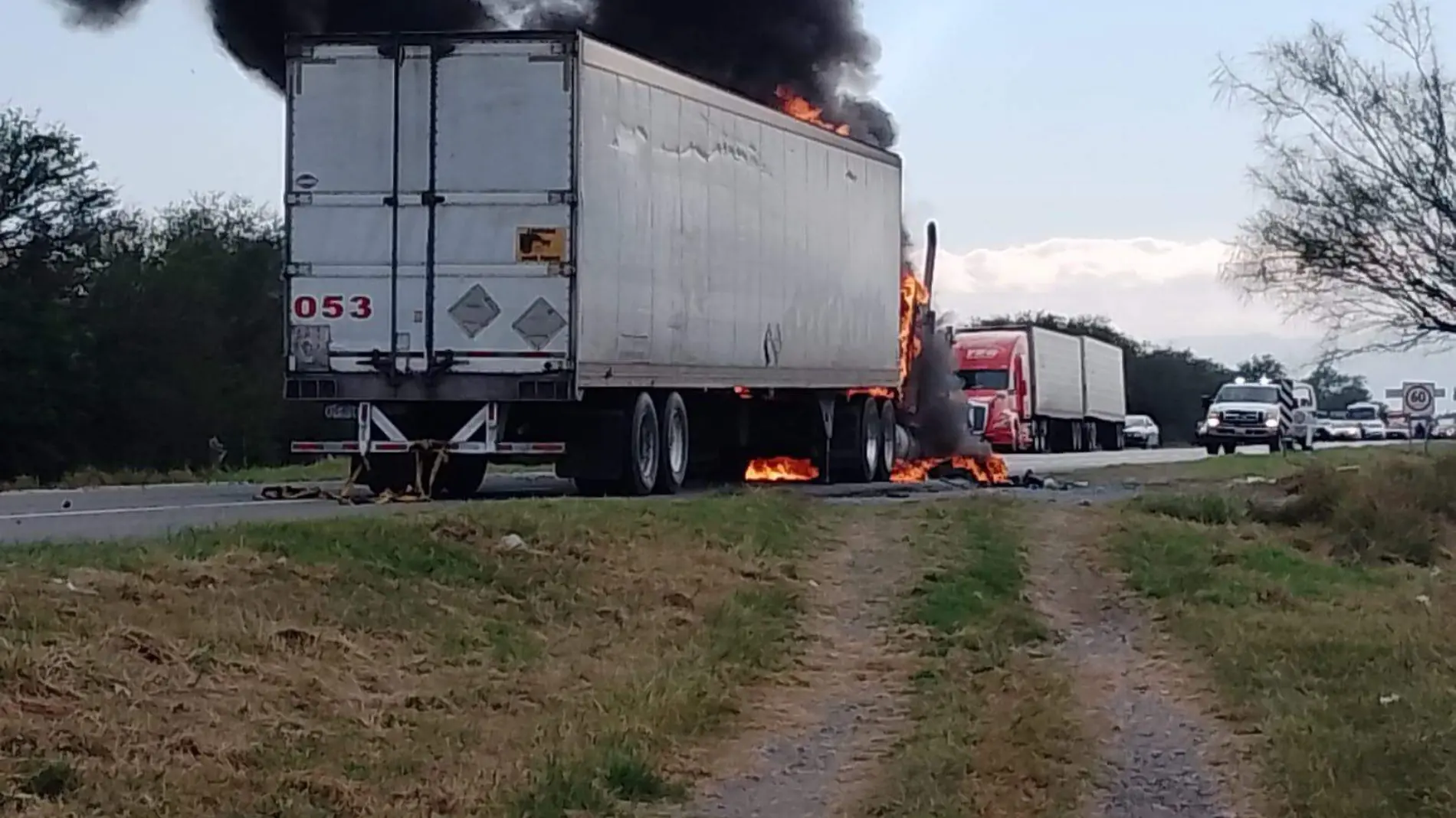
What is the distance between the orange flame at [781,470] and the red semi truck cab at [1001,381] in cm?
2067

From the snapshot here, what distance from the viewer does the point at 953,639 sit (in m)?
12.0

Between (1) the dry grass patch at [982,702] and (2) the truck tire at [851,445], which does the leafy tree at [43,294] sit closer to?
(2) the truck tire at [851,445]

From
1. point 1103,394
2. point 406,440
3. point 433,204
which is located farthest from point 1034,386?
point 433,204

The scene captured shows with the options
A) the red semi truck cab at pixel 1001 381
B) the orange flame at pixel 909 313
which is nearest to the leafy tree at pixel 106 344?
the red semi truck cab at pixel 1001 381

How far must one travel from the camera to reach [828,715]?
1028 centimetres

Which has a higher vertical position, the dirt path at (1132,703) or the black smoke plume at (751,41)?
the black smoke plume at (751,41)

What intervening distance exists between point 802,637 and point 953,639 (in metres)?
0.88

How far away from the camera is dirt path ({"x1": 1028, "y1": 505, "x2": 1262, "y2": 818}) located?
28.1 feet

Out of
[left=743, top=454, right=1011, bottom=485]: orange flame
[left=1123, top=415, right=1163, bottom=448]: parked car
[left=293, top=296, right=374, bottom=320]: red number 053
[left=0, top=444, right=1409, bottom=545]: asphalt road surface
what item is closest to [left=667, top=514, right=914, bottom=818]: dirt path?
[left=0, top=444, right=1409, bottom=545]: asphalt road surface

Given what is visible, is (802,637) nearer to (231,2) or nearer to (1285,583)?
(1285,583)

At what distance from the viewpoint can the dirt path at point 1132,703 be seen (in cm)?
858

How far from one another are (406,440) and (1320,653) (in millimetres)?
8875

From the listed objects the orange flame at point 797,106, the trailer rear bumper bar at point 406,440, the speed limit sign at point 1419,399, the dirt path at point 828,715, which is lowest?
the dirt path at point 828,715

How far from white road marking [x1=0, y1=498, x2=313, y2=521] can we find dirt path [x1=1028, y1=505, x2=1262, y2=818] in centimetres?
616
